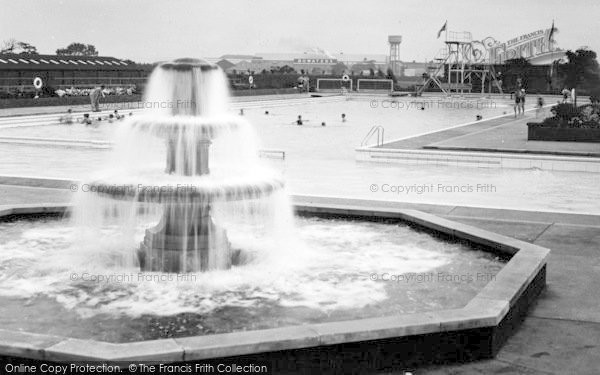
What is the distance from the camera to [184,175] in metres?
9.18

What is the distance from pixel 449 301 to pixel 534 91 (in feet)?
241

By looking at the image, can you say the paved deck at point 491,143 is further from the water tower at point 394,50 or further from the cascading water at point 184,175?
the water tower at point 394,50

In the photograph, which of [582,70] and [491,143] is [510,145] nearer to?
[491,143]

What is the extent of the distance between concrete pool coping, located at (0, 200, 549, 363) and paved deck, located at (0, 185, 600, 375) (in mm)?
154

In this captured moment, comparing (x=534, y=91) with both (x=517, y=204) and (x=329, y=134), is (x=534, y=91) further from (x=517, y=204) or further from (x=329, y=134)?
(x=517, y=204)

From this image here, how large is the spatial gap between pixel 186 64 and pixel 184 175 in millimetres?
1234

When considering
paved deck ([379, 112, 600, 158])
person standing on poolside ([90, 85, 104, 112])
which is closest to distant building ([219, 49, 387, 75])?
person standing on poolside ([90, 85, 104, 112])

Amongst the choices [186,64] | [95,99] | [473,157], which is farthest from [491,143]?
[95,99]

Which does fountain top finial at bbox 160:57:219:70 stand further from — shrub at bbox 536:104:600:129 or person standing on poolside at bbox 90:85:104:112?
person standing on poolside at bbox 90:85:104:112

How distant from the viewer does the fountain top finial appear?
8.84 meters

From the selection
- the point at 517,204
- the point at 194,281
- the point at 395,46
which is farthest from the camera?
the point at 395,46

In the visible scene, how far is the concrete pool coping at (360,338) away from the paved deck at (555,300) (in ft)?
0.51

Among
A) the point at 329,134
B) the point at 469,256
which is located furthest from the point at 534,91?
the point at 469,256

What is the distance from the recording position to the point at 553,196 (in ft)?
49.4
